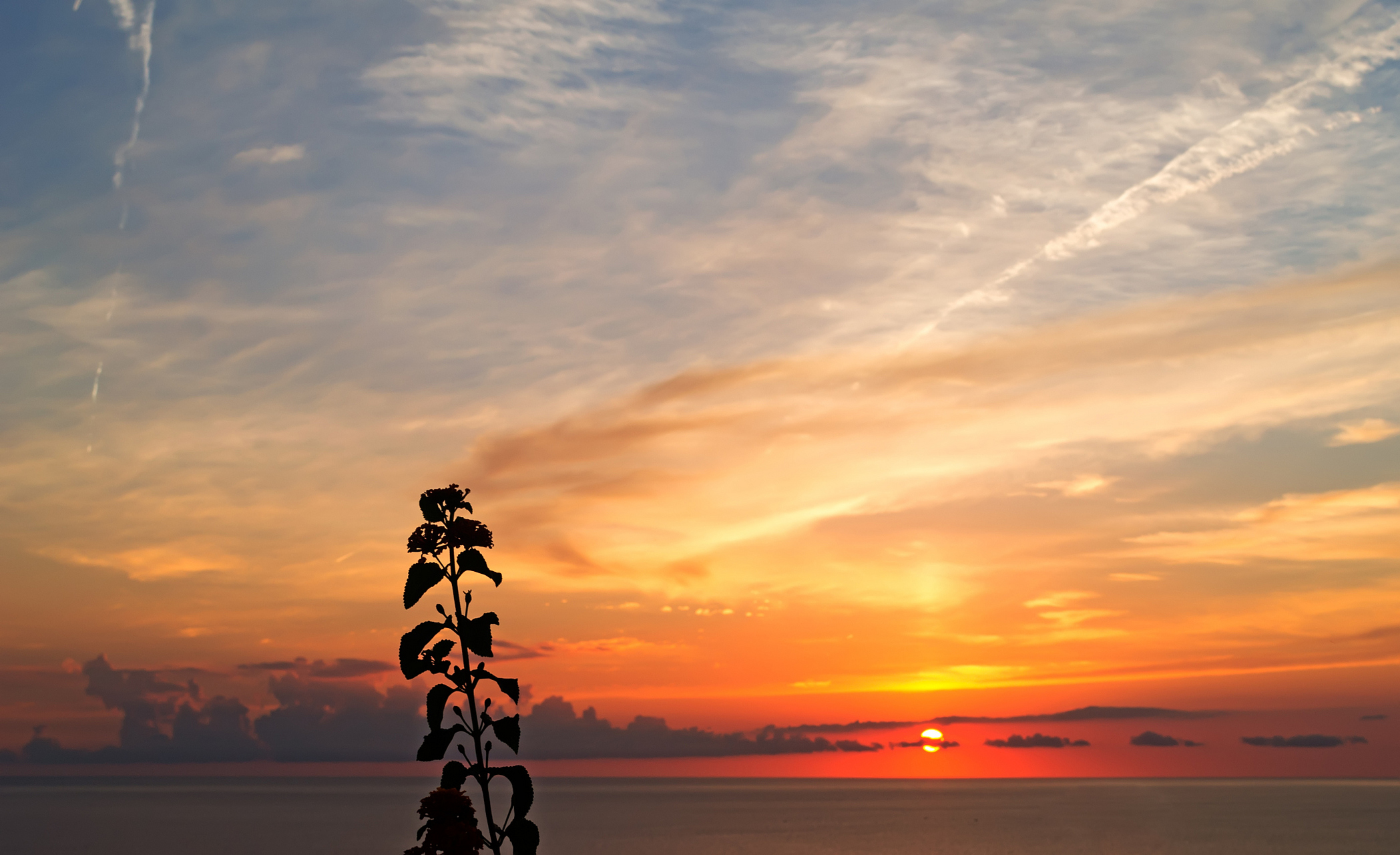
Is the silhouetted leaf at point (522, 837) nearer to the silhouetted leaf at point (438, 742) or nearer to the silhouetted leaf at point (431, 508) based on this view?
the silhouetted leaf at point (438, 742)

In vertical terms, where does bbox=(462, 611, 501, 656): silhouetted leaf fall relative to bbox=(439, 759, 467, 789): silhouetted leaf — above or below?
above

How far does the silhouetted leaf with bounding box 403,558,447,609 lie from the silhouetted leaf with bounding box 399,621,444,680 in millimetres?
245

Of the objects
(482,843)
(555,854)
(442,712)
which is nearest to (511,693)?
(442,712)

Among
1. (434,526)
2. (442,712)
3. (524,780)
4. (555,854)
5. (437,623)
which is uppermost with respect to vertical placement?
(434,526)

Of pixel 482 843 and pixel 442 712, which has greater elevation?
pixel 442 712

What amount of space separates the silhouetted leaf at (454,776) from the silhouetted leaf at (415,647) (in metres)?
0.87

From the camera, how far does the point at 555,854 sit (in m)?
195

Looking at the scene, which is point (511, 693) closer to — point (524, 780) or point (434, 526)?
point (524, 780)

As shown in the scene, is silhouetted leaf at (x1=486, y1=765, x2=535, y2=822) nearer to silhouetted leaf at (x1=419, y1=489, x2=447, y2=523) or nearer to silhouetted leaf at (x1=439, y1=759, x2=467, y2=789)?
silhouetted leaf at (x1=439, y1=759, x2=467, y2=789)

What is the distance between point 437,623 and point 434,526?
36.2 inches

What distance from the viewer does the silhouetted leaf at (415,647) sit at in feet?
30.4

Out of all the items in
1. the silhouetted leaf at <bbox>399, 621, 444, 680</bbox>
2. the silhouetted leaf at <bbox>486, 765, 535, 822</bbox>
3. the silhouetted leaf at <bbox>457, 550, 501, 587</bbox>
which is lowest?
the silhouetted leaf at <bbox>486, 765, 535, 822</bbox>

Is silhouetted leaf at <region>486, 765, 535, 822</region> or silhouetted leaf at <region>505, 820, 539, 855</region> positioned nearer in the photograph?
silhouetted leaf at <region>486, 765, 535, 822</region>

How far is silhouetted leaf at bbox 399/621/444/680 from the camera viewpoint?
30.4ft
